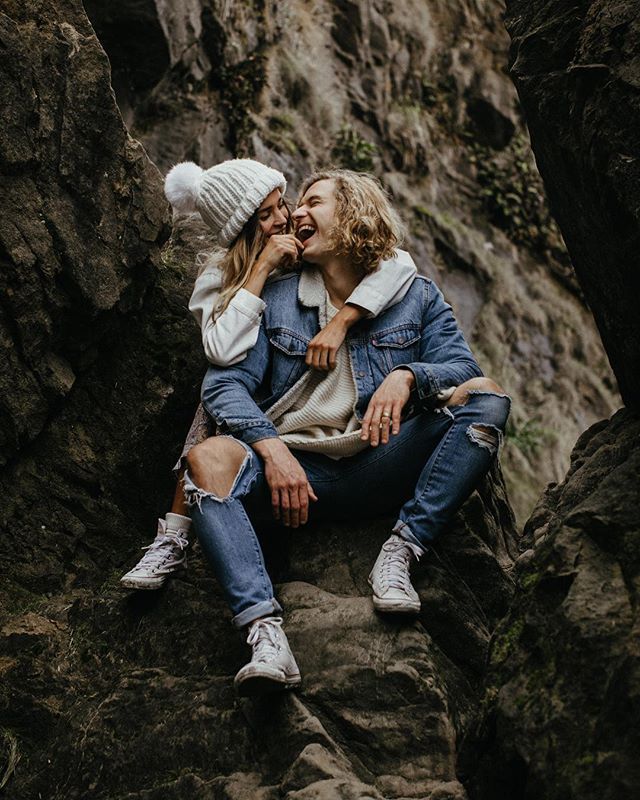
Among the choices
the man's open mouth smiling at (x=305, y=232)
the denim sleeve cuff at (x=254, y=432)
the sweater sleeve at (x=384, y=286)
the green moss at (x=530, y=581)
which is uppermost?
the man's open mouth smiling at (x=305, y=232)

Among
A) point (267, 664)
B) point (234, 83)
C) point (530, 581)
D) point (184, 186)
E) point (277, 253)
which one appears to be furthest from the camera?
point (234, 83)

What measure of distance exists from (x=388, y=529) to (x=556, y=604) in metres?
1.40

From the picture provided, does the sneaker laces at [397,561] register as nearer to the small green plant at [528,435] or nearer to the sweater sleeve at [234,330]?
the sweater sleeve at [234,330]

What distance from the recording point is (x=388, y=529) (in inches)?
176

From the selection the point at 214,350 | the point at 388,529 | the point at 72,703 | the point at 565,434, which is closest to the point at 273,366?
the point at 214,350

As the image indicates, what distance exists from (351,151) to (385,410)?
6.53 m

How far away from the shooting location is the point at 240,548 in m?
3.77

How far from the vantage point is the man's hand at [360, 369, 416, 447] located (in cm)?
411

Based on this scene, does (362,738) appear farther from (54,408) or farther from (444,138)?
(444,138)

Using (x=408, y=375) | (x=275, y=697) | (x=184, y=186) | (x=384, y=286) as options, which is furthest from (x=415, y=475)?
(x=184, y=186)

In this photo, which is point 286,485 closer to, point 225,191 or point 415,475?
point 415,475

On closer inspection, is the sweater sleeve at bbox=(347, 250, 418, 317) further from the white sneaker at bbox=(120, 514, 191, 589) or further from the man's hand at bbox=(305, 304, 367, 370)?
the white sneaker at bbox=(120, 514, 191, 589)

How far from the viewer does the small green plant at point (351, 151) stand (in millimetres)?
9984

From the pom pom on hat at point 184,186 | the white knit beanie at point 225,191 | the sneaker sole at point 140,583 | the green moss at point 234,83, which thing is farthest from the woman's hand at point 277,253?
the green moss at point 234,83
